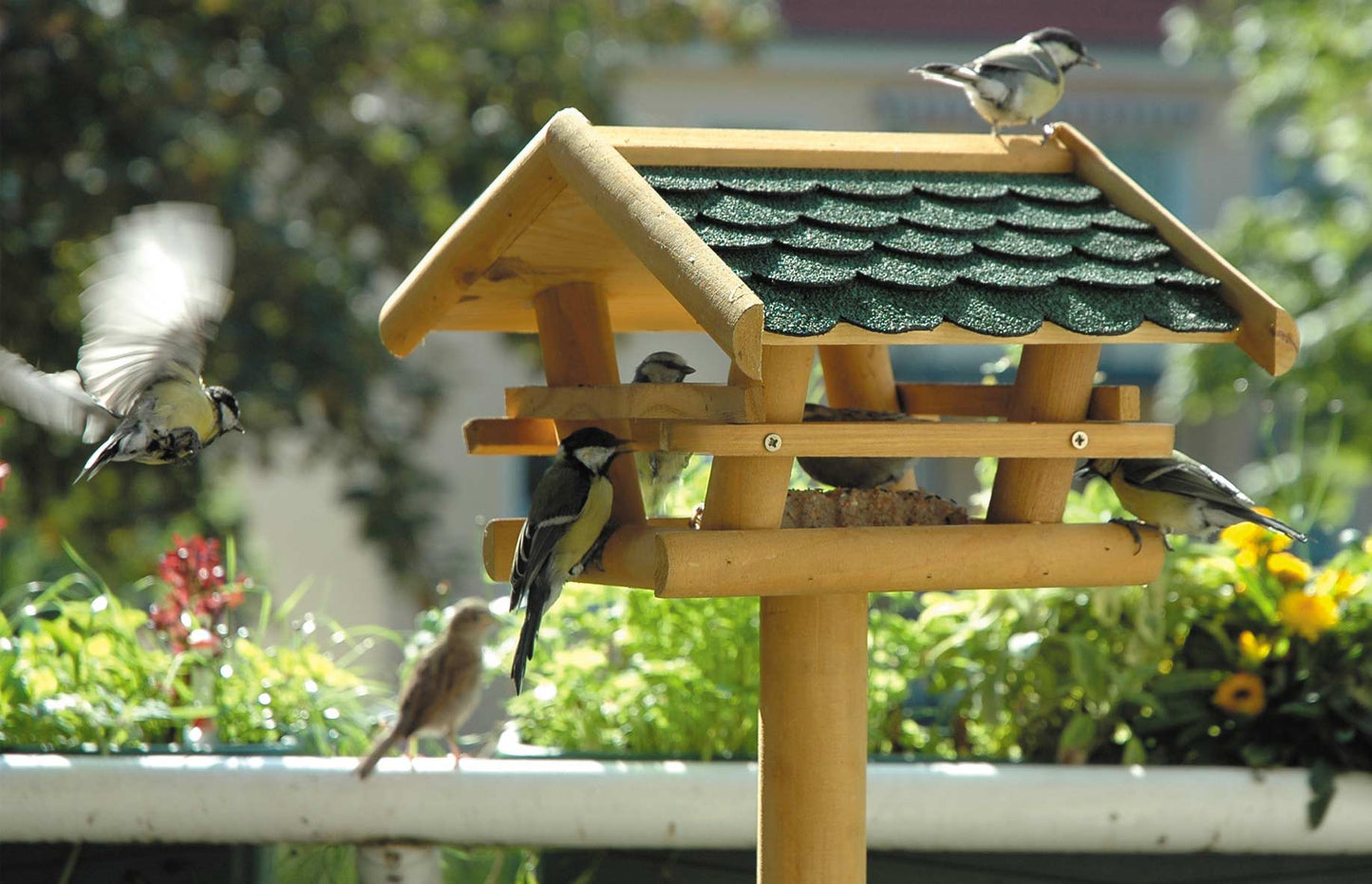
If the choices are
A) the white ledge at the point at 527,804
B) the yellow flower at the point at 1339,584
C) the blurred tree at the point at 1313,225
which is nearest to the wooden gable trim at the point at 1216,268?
the white ledge at the point at 527,804

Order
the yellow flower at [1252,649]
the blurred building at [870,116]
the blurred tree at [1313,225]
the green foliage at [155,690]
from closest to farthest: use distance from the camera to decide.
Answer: the green foliage at [155,690] < the yellow flower at [1252,649] < the blurred tree at [1313,225] < the blurred building at [870,116]

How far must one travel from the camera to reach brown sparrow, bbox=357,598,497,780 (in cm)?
325

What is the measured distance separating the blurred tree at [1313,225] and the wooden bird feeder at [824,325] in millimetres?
5259

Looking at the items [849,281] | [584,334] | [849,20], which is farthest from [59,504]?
[849,20]

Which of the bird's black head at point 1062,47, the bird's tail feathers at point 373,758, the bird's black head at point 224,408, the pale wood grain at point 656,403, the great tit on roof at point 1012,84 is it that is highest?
the bird's black head at point 1062,47

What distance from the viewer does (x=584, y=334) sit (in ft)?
9.11

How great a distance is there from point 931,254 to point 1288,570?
169 centimetres

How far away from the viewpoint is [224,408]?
9.39 ft

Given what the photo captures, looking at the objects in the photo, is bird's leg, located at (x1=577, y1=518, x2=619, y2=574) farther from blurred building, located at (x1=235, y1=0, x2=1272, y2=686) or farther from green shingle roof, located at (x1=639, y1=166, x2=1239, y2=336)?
blurred building, located at (x1=235, y1=0, x2=1272, y2=686)

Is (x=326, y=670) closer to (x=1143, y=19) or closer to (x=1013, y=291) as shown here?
(x=1013, y=291)

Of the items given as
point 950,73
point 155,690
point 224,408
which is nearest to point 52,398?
point 224,408

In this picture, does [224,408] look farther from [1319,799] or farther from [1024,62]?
[1319,799]

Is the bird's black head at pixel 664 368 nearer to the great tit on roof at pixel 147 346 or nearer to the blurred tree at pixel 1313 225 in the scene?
the great tit on roof at pixel 147 346

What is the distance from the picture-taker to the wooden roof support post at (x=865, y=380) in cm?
311
